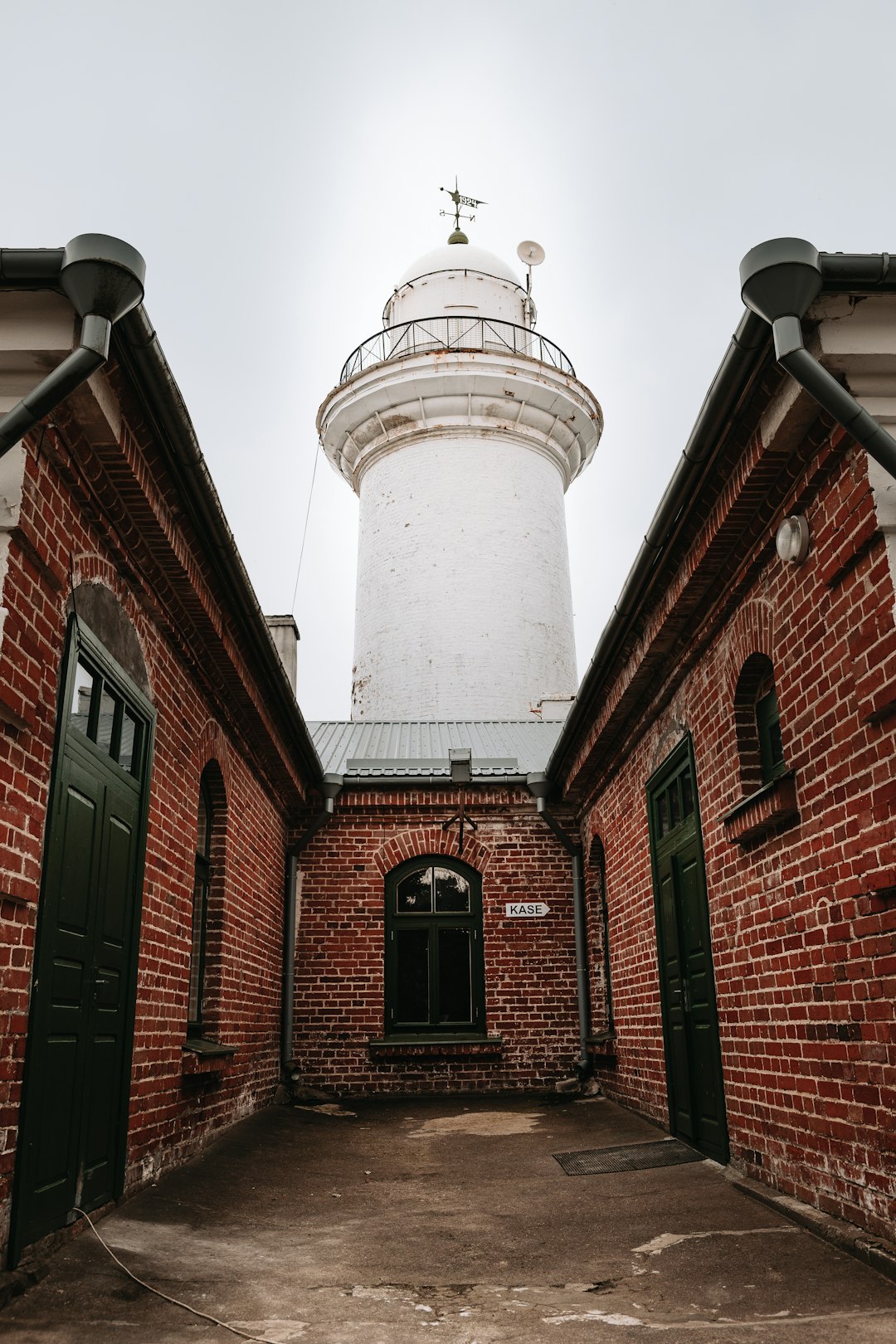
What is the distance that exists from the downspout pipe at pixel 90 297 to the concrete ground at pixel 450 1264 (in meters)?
3.17

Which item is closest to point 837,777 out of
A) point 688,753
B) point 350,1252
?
point 688,753

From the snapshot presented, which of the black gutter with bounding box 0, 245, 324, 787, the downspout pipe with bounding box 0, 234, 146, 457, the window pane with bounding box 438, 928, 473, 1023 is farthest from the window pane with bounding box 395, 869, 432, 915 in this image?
the downspout pipe with bounding box 0, 234, 146, 457

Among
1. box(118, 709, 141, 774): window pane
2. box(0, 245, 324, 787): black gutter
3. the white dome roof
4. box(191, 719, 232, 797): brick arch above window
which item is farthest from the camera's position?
the white dome roof

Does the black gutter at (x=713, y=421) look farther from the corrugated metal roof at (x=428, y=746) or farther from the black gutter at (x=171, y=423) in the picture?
the corrugated metal roof at (x=428, y=746)

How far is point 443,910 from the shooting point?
11.8 meters

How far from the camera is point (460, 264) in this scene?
20312 mm

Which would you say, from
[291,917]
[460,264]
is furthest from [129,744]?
[460,264]

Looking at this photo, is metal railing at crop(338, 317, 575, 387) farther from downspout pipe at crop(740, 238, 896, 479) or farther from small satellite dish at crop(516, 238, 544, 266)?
downspout pipe at crop(740, 238, 896, 479)

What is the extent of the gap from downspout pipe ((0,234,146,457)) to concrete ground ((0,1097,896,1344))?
3.17 m

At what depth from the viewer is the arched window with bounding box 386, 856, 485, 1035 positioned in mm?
11438

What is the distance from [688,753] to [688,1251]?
3.25 metres

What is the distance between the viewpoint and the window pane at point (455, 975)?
11.5 metres

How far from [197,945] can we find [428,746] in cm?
592

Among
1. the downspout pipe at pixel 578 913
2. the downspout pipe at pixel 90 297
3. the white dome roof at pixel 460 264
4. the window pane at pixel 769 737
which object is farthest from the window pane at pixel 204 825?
the white dome roof at pixel 460 264
